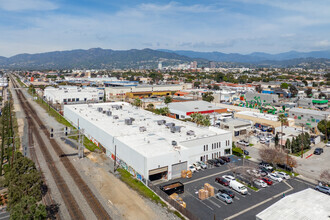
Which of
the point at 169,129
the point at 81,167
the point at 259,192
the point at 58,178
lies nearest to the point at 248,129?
the point at 169,129

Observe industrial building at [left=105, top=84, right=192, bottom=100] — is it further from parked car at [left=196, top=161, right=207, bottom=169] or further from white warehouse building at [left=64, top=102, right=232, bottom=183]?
parked car at [left=196, top=161, right=207, bottom=169]

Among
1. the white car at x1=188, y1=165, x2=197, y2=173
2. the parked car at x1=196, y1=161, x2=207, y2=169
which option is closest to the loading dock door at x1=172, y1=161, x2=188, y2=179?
the white car at x1=188, y1=165, x2=197, y2=173

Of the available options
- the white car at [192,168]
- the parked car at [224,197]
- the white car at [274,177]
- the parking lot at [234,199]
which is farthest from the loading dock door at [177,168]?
the white car at [274,177]

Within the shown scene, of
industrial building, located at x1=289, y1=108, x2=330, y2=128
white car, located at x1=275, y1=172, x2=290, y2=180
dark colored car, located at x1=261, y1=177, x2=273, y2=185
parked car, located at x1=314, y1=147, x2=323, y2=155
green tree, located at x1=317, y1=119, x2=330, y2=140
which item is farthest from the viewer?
industrial building, located at x1=289, y1=108, x2=330, y2=128

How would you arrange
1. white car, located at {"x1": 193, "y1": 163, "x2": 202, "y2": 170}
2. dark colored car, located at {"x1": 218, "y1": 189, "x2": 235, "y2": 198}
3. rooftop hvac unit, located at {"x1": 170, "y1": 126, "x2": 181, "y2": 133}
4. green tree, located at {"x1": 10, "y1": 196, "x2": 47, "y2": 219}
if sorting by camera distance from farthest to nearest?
rooftop hvac unit, located at {"x1": 170, "y1": 126, "x2": 181, "y2": 133}
white car, located at {"x1": 193, "y1": 163, "x2": 202, "y2": 170}
dark colored car, located at {"x1": 218, "y1": 189, "x2": 235, "y2": 198}
green tree, located at {"x1": 10, "y1": 196, "x2": 47, "y2": 219}

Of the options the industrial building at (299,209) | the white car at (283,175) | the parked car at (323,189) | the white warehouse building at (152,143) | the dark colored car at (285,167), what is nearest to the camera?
the industrial building at (299,209)

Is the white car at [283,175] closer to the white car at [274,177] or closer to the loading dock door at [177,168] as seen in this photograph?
the white car at [274,177]
